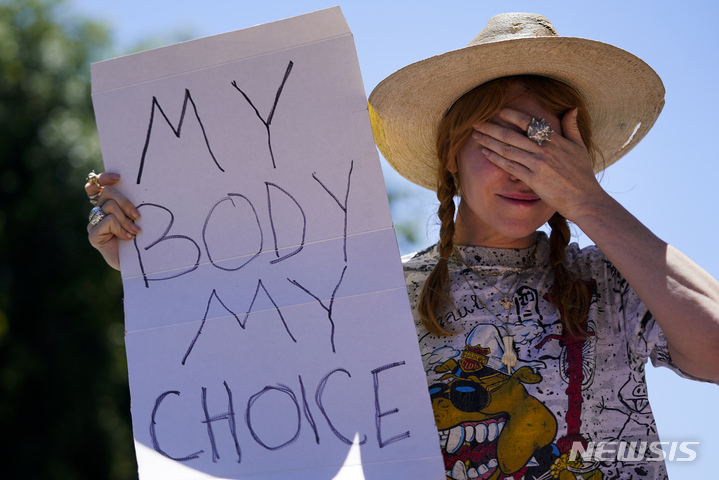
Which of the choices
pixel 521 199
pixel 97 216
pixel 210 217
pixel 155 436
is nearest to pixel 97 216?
pixel 97 216

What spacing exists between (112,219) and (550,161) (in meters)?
1.20

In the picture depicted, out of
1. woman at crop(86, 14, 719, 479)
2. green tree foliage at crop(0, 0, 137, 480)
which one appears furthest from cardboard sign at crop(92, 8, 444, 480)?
green tree foliage at crop(0, 0, 137, 480)

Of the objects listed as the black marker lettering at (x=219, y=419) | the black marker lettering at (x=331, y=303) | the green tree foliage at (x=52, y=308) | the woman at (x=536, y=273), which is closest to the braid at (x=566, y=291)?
the woman at (x=536, y=273)

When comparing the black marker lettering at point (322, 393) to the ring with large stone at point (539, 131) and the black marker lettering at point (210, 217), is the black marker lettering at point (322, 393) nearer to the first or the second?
the black marker lettering at point (210, 217)

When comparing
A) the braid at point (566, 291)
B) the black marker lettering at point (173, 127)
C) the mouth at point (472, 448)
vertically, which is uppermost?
the black marker lettering at point (173, 127)

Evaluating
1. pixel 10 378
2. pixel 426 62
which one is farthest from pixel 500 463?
pixel 10 378

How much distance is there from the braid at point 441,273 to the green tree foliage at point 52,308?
36.0ft

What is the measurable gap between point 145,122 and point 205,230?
0.36 meters

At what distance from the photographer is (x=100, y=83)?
78.4 inches

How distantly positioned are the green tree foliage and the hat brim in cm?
1090

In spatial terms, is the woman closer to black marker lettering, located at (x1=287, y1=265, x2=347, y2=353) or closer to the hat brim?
the hat brim

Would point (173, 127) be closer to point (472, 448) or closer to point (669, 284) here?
point (472, 448)

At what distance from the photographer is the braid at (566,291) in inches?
76.4

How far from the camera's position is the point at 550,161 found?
1.85m
